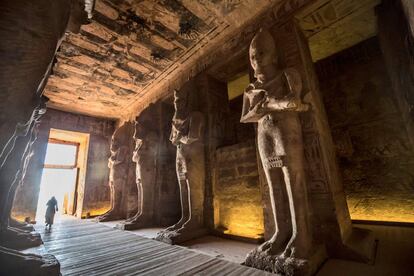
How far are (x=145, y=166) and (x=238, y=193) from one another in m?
2.78

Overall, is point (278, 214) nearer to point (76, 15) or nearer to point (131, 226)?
point (76, 15)

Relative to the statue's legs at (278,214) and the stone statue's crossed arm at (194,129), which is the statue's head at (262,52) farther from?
the stone statue's crossed arm at (194,129)

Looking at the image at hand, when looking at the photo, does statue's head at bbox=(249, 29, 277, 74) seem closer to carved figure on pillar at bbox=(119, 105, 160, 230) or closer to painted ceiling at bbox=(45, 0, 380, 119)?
painted ceiling at bbox=(45, 0, 380, 119)

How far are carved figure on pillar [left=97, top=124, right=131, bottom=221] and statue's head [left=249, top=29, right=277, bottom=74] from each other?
5.41m

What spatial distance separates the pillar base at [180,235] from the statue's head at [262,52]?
2.93m

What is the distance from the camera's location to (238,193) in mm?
3797

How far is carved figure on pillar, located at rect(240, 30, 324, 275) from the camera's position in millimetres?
2156

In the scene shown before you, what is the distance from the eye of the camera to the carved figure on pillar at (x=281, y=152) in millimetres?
2156

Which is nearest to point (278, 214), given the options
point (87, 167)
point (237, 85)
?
point (237, 85)

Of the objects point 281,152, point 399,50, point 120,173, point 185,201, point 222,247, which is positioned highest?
point 399,50

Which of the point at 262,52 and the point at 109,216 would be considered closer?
the point at 262,52

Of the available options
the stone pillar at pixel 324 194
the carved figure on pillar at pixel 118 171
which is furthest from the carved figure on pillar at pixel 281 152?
the carved figure on pillar at pixel 118 171

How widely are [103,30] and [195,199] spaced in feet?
13.5

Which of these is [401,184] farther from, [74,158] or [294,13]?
[74,158]
